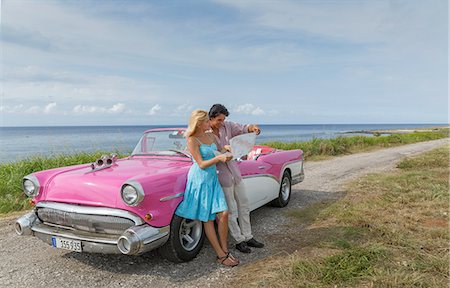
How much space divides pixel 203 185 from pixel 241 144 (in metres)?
0.69

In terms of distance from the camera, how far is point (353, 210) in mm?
5996

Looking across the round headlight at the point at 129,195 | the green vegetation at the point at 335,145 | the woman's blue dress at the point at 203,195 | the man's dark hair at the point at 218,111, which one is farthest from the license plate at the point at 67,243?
the green vegetation at the point at 335,145

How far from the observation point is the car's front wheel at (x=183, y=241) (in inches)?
151

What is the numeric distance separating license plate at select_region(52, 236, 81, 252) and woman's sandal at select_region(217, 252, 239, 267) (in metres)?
1.51

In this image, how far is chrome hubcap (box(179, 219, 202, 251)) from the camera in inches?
161

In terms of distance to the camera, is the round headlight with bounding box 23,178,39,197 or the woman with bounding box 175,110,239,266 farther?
the round headlight with bounding box 23,178,39,197

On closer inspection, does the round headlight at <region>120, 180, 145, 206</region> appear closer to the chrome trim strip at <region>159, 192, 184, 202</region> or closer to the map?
the chrome trim strip at <region>159, 192, 184, 202</region>

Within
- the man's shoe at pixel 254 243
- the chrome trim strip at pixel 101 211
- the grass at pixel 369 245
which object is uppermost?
the chrome trim strip at pixel 101 211

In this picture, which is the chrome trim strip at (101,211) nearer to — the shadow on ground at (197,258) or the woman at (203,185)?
the woman at (203,185)

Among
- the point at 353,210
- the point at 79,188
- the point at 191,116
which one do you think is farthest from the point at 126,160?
the point at 353,210

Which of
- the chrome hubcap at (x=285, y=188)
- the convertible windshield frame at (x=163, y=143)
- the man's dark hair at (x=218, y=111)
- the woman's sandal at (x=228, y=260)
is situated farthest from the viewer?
the chrome hubcap at (x=285, y=188)

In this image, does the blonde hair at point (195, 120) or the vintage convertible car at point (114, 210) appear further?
the blonde hair at point (195, 120)

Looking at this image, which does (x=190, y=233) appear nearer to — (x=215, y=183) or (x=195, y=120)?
(x=215, y=183)

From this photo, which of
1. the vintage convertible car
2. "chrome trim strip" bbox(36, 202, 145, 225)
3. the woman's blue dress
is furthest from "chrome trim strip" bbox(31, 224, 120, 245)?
the woman's blue dress
